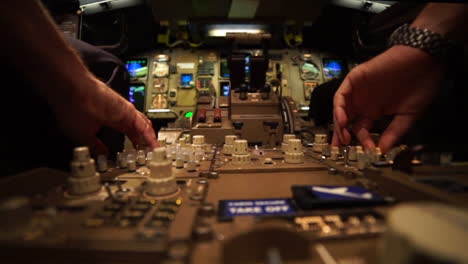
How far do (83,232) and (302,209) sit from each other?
48 centimetres

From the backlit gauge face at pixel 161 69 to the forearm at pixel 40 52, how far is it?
13.0 feet

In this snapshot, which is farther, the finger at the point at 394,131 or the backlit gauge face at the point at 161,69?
the backlit gauge face at the point at 161,69

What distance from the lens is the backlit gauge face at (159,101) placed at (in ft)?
14.8

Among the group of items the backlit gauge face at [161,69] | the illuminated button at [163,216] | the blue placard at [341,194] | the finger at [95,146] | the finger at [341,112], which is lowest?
the illuminated button at [163,216]

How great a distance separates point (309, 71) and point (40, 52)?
4806mm

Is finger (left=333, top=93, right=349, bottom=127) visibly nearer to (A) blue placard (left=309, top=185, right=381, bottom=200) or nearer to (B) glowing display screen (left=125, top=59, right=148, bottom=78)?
(A) blue placard (left=309, top=185, right=381, bottom=200)

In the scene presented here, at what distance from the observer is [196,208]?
0.56 meters

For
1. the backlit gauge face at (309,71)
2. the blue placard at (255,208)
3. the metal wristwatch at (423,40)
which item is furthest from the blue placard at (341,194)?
the backlit gauge face at (309,71)

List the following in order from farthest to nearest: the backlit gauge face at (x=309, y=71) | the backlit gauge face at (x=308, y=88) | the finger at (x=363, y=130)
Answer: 1. the backlit gauge face at (x=309, y=71)
2. the backlit gauge face at (x=308, y=88)
3. the finger at (x=363, y=130)

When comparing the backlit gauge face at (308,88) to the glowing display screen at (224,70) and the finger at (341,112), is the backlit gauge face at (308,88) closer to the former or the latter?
the glowing display screen at (224,70)

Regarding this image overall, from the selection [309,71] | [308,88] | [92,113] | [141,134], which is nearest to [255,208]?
[92,113]

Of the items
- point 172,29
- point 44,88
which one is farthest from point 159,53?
point 44,88

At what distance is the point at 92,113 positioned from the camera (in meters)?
0.88

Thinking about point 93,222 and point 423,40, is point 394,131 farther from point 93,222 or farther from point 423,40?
point 93,222
